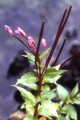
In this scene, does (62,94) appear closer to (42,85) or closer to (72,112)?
(72,112)

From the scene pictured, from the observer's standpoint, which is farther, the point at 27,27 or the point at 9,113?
the point at 27,27

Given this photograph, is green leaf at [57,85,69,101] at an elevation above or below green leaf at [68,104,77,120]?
above

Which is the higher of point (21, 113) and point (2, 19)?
point (2, 19)

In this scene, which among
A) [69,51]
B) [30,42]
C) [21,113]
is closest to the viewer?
[30,42]

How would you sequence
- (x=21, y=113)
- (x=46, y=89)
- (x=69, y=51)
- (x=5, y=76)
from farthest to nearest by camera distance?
(x=69, y=51) → (x=5, y=76) → (x=21, y=113) → (x=46, y=89)

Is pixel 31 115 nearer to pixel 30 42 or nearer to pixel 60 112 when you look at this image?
pixel 60 112

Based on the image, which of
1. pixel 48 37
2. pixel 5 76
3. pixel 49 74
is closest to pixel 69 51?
pixel 48 37

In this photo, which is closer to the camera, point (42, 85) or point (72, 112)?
point (42, 85)

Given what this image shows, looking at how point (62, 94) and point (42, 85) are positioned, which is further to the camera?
point (62, 94)

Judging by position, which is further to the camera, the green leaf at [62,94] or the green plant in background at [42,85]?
the green leaf at [62,94]

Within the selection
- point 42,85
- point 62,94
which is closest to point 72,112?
point 62,94

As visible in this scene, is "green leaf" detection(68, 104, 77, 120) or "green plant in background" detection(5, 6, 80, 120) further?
"green leaf" detection(68, 104, 77, 120)
